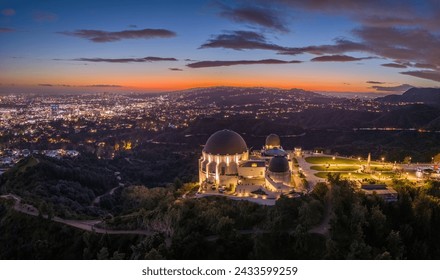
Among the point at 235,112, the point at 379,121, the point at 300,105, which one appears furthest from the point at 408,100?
the point at 235,112

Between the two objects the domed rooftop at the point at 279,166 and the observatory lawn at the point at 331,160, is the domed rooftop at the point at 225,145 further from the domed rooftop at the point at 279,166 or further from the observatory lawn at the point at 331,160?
the observatory lawn at the point at 331,160

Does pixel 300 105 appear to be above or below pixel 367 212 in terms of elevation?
above

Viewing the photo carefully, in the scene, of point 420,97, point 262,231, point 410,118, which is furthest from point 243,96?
point 262,231

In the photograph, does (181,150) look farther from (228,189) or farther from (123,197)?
(228,189)

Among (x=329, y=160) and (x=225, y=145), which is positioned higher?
(x=225, y=145)

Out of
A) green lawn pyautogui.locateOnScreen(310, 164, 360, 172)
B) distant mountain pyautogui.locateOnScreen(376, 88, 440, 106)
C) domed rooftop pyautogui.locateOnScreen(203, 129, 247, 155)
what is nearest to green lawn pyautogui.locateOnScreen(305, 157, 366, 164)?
green lawn pyautogui.locateOnScreen(310, 164, 360, 172)

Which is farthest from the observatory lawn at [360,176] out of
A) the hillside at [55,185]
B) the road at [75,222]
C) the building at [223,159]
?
the hillside at [55,185]

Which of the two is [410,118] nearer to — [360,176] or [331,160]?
[331,160]
